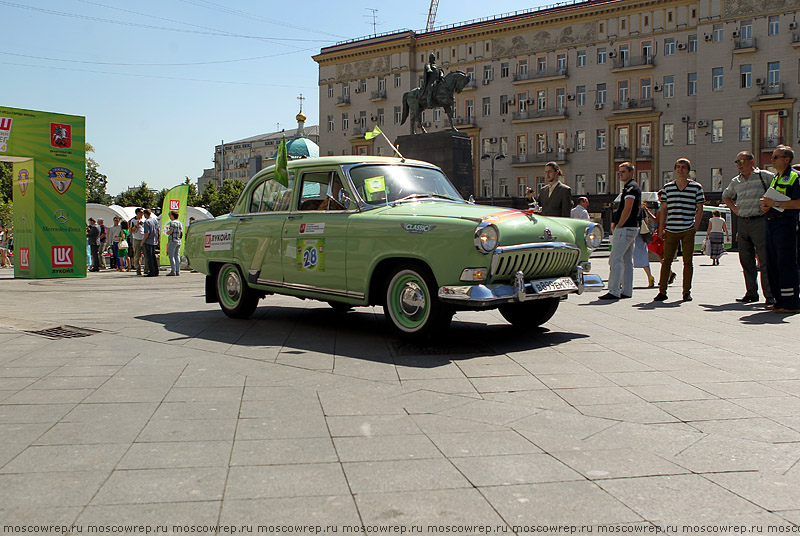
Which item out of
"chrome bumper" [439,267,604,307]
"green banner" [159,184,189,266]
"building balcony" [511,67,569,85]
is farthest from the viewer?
"building balcony" [511,67,569,85]

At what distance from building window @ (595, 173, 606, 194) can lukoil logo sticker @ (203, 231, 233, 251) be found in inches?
2168

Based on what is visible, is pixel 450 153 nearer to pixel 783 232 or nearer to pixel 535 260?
pixel 783 232

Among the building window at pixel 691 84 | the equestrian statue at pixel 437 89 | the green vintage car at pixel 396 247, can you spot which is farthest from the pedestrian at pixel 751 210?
the building window at pixel 691 84

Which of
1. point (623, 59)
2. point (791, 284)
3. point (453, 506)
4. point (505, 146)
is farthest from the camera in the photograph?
point (505, 146)

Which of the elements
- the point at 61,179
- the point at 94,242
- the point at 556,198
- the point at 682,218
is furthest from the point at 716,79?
the point at 556,198

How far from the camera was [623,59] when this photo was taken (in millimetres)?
59031

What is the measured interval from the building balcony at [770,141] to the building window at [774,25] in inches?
283

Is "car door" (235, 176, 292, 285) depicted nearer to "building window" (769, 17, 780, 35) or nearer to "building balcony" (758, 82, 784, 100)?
"building balcony" (758, 82, 784, 100)

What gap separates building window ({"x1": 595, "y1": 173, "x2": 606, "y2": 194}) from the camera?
61.0 m

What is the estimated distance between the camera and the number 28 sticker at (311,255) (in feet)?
25.5

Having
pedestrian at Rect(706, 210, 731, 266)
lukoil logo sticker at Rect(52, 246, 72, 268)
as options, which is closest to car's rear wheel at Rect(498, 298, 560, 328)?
lukoil logo sticker at Rect(52, 246, 72, 268)

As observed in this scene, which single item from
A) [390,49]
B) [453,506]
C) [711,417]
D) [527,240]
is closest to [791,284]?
[527,240]

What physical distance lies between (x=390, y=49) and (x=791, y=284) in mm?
66647

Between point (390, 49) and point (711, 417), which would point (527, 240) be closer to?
point (711, 417)
